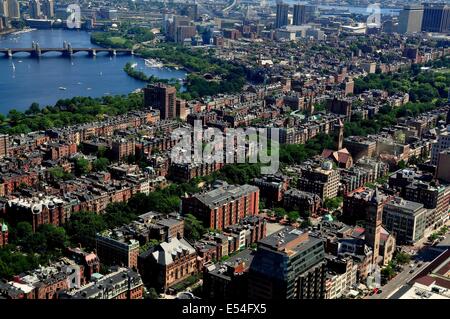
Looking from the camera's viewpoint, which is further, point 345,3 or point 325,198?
point 345,3

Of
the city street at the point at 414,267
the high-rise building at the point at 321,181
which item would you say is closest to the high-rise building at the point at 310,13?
the high-rise building at the point at 321,181

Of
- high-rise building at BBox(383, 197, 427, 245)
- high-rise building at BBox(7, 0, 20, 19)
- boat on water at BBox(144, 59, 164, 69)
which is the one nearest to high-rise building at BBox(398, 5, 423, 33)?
boat on water at BBox(144, 59, 164, 69)

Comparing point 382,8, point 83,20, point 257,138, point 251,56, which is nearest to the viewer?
point 257,138

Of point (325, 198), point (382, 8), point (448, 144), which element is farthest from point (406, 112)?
point (382, 8)

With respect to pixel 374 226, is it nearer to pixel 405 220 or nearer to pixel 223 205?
pixel 405 220

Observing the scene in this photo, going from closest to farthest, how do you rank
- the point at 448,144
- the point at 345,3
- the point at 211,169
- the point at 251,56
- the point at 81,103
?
the point at 211,169 < the point at 448,144 < the point at 81,103 < the point at 251,56 < the point at 345,3

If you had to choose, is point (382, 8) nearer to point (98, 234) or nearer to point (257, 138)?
point (257, 138)

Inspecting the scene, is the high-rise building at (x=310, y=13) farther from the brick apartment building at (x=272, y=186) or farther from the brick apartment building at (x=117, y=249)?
the brick apartment building at (x=117, y=249)
